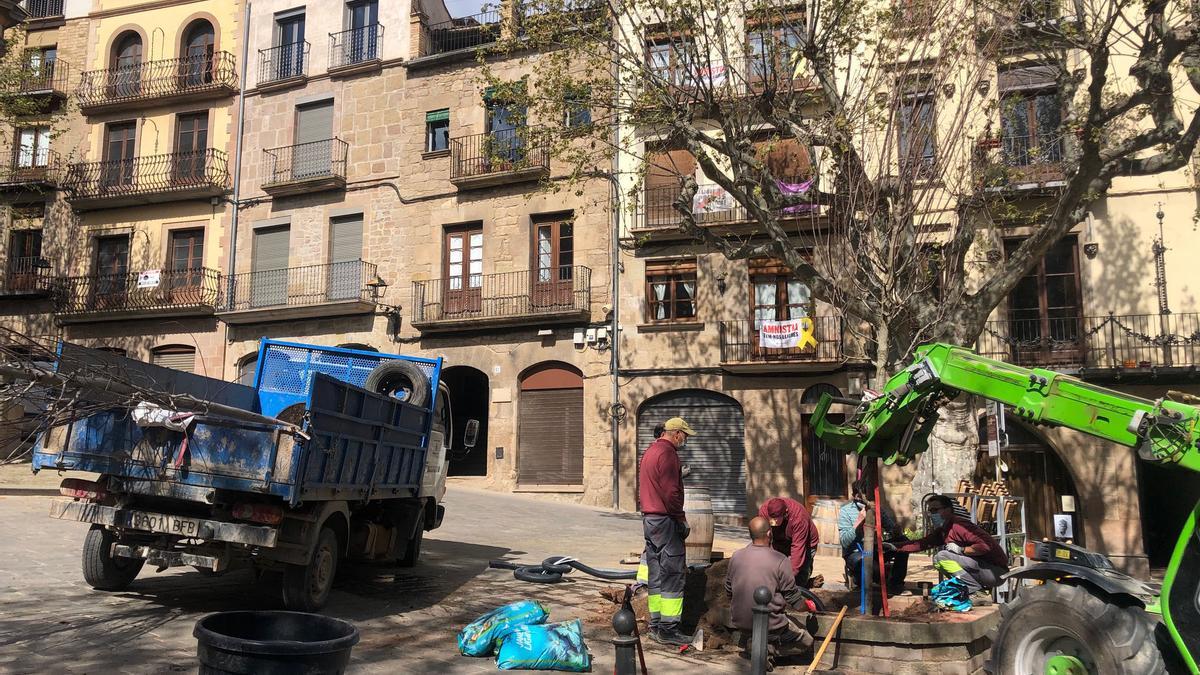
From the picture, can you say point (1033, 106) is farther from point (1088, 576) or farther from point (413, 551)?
point (1088, 576)

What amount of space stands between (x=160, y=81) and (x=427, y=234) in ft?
35.1

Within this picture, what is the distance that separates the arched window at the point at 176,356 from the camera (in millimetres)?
26578

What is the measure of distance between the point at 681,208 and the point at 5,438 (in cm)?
1101

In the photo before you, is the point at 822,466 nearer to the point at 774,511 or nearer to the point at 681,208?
the point at 681,208

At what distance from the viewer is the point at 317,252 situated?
2555cm

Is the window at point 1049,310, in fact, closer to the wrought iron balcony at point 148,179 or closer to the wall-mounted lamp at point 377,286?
the wall-mounted lamp at point 377,286

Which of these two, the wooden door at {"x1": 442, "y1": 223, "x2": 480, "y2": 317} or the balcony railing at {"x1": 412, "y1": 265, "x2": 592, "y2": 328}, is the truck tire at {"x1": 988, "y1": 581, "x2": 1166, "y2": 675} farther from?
the wooden door at {"x1": 442, "y1": 223, "x2": 480, "y2": 317}

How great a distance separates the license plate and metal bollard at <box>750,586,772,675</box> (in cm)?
442

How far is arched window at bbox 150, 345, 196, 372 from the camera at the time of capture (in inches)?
1046

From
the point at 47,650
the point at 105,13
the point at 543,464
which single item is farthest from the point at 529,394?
the point at 105,13

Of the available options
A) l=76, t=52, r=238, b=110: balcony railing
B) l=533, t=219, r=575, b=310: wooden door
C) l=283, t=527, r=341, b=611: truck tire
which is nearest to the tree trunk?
l=283, t=527, r=341, b=611: truck tire

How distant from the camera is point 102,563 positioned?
8234 millimetres

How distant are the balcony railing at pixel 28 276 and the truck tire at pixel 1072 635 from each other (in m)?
29.4

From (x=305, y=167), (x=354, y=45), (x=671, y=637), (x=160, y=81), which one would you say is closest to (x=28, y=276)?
(x=160, y=81)
